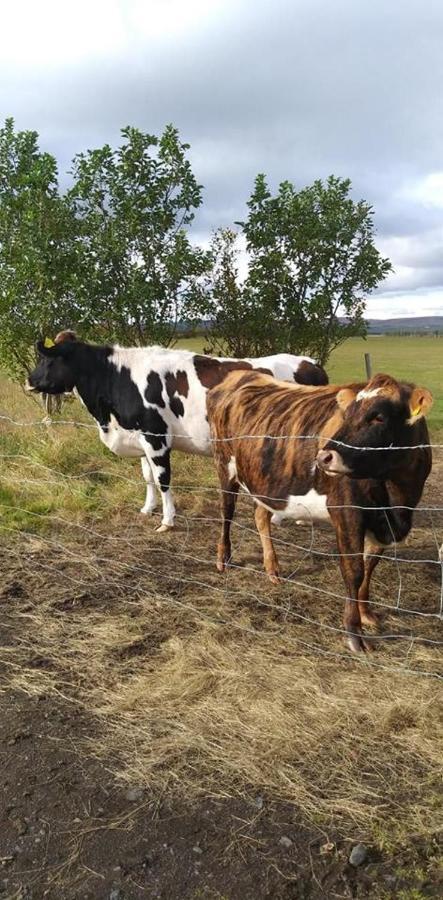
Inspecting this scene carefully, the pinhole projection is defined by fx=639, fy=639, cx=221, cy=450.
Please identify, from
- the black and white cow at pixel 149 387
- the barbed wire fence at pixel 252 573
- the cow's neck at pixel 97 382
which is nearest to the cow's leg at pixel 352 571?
the barbed wire fence at pixel 252 573

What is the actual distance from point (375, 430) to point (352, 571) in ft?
3.20

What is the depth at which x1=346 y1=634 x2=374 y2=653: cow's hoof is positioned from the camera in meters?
3.92

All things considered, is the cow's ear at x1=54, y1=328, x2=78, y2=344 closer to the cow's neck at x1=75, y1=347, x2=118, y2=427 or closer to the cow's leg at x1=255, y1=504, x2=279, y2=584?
the cow's neck at x1=75, y1=347, x2=118, y2=427

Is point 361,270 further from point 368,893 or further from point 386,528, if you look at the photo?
point 368,893

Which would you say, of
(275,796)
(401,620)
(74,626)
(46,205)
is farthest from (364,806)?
(46,205)

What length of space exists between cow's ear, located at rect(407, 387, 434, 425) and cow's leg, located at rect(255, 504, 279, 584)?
76.3 inches

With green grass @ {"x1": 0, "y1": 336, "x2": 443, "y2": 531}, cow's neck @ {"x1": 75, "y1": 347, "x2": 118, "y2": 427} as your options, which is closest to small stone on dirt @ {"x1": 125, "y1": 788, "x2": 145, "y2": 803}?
green grass @ {"x1": 0, "y1": 336, "x2": 443, "y2": 531}

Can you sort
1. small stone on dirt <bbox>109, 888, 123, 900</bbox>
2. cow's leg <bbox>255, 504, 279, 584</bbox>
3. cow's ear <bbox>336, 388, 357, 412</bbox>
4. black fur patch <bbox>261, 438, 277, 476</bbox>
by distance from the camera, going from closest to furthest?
1. small stone on dirt <bbox>109, 888, 123, 900</bbox>
2. cow's ear <bbox>336, 388, 357, 412</bbox>
3. black fur patch <bbox>261, 438, 277, 476</bbox>
4. cow's leg <bbox>255, 504, 279, 584</bbox>

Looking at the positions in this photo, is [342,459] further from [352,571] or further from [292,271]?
[292,271]

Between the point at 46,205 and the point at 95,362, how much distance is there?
4.22 m

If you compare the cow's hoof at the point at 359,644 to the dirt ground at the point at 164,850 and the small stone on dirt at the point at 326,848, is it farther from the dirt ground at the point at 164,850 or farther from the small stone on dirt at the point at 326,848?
the small stone on dirt at the point at 326,848

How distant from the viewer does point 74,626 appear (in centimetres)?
435

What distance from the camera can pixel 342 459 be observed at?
11.3ft

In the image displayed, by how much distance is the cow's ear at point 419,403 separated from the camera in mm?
3363
